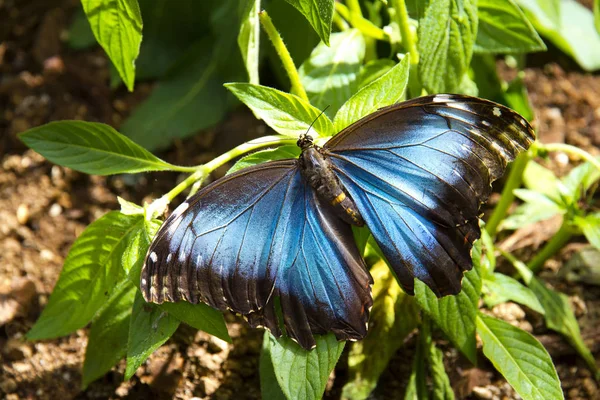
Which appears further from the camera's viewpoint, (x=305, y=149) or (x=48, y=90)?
(x=48, y=90)

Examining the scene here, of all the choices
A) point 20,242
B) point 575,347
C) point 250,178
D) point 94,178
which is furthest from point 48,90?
point 575,347

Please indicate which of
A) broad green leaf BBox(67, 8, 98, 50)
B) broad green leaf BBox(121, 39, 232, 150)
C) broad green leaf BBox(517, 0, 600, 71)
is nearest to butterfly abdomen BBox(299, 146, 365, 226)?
broad green leaf BBox(121, 39, 232, 150)

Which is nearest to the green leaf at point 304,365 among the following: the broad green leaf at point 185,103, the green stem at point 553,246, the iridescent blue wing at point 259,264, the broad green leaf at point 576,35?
the iridescent blue wing at point 259,264

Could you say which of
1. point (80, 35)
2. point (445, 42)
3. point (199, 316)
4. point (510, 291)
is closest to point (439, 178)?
point (445, 42)

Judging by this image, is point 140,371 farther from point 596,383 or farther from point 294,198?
point 596,383

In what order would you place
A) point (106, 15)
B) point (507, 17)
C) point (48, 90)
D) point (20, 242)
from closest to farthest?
point (106, 15) < point (507, 17) < point (20, 242) < point (48, 90)

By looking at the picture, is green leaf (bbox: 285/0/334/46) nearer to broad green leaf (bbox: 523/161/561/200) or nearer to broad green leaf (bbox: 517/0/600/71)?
broad green leaf (bbox: 523/161/561/200)

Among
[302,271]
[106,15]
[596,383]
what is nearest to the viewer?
[302,271]

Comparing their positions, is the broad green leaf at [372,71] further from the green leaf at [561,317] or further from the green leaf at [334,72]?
the green leaf at [561,317]

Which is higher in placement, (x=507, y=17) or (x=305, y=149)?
(x=507, y=17)
